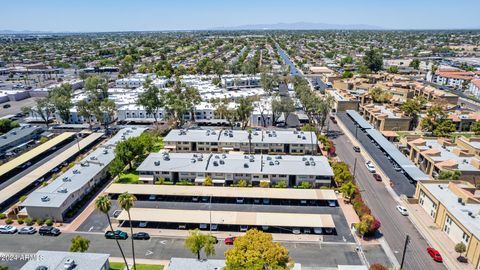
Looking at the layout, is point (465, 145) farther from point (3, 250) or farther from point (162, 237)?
point (3, 250)

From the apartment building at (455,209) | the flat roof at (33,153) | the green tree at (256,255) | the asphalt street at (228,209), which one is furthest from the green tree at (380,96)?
the flat roof at (33,153)

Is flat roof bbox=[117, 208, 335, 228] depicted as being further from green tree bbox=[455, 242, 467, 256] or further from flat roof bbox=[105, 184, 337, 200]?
green tree bbox=[455, 242, 467, 256]

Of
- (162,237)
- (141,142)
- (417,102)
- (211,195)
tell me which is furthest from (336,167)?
(417,102)

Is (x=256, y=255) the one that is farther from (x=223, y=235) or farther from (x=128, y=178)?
(x=128, y=178)

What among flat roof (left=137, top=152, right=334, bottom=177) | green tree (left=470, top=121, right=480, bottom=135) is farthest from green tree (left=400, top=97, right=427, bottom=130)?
flat roof (left=137, top=152, right=334, bottom=177)

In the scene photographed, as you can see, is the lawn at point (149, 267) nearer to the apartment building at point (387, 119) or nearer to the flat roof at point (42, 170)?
the flat roof at point (42, 170)

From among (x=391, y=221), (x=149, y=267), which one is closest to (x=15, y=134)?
(x=149, y=267)
